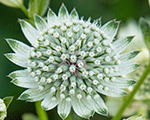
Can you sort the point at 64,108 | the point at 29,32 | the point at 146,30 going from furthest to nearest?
Result: the point at 146,30, the point at 29,32, the point at 64,108

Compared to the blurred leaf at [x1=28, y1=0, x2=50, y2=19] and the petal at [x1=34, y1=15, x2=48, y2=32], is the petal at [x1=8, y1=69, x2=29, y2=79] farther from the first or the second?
the blurred leaf at [x1=28, y1=0, x2=50, y2=19]

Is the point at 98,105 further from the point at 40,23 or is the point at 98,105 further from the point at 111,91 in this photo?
the point at 40,23

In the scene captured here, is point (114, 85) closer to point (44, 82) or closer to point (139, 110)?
point (44, 82)

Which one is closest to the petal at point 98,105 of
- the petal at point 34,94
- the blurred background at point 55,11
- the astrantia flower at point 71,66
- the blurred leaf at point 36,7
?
the astrantia flower at point 71,66

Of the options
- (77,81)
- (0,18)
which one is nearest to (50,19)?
(77,81)

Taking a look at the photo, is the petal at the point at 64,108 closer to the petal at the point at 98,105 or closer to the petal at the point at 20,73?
the petal at the point at 98,105

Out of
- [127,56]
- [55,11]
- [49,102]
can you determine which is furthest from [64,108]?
[55,11]

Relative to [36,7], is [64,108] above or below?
below
